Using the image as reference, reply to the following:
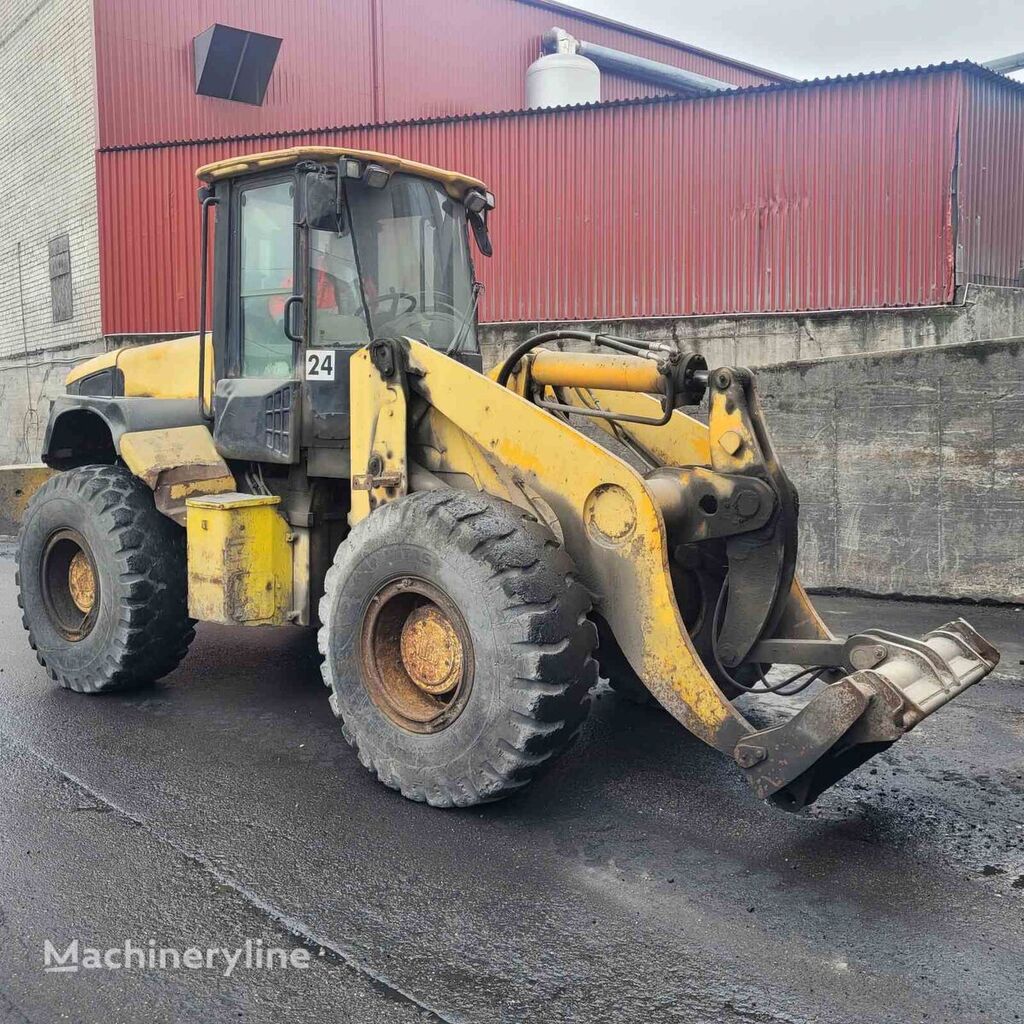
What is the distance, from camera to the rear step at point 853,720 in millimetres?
3410

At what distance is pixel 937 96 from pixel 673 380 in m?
9.96

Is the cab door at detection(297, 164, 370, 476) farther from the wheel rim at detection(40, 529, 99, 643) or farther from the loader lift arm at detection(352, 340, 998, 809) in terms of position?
the wheel rim at detection(40, 529, 99, 643)

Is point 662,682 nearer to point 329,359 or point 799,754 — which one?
point 799,754

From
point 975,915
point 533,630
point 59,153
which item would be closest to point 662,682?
point 533,630

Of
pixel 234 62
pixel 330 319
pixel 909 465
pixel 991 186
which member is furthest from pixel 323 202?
pixel 234 62

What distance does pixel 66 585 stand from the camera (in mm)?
6082

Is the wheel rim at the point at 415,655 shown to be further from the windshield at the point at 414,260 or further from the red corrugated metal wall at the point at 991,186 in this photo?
the red corrugated metal wall at the point at 991,186

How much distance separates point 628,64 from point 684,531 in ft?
68.7

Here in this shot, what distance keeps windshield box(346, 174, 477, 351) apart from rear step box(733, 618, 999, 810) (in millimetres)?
2711

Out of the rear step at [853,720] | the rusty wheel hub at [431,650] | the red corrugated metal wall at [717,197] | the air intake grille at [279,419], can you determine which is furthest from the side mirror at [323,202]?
the red corrugated metal wall at [717,197]

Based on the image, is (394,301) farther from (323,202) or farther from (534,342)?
(534,342)

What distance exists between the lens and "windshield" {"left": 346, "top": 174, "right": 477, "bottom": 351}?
5.13m

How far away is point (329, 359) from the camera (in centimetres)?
510

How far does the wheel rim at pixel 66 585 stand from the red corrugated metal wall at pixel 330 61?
43.9ft
